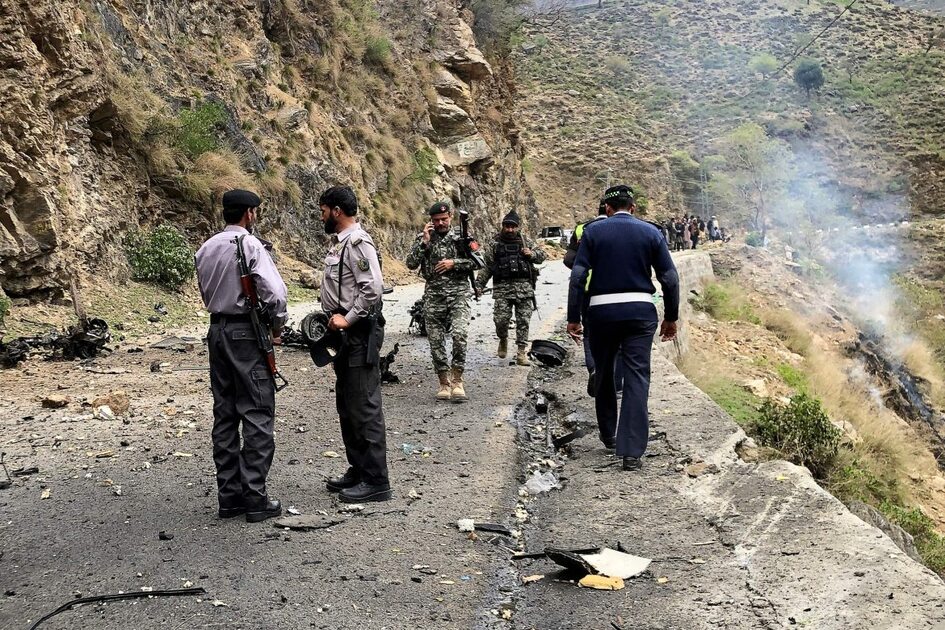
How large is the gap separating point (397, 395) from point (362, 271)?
3846 mm

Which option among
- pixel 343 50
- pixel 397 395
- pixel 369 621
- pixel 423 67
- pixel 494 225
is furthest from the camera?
pixel 494 225

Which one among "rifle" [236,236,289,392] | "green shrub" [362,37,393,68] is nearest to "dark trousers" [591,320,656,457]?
"rifle" [236,236,289,392]

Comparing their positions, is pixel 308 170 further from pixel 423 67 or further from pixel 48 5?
pixel 423 67

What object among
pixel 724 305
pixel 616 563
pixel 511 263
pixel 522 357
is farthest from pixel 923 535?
pixel 724 305

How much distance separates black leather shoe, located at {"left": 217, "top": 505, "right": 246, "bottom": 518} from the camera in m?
4.79

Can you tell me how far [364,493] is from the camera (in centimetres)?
522

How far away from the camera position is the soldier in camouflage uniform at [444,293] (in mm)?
8445

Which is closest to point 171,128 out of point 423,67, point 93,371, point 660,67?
point 93,371

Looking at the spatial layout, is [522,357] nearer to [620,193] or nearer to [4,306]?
[620,193]

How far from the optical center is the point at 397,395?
8.78m

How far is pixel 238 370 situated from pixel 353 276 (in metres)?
0.90

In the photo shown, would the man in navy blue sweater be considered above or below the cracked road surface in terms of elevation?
above

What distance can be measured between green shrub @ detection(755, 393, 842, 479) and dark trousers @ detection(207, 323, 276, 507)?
5.91 metres

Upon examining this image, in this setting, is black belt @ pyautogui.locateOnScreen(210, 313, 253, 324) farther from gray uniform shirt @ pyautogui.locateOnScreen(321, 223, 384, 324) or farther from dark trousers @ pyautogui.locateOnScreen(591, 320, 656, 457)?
dark trousers @ pyautogui.locateOnScreen(591, 320, 656, 457)
